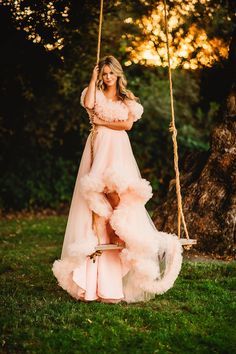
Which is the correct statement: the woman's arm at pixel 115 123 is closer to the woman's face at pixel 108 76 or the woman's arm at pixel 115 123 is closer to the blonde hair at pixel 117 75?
the blonde hair at pixel 117 75

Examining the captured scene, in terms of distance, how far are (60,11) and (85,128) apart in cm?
632

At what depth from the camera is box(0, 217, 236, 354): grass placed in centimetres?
428

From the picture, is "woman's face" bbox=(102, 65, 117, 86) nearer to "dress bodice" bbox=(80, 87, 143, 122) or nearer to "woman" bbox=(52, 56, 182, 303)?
"woman" bbox=(52, 56, 182, 303)

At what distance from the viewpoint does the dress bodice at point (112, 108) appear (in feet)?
17.7

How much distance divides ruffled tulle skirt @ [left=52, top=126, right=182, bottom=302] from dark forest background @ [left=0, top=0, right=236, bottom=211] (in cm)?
332

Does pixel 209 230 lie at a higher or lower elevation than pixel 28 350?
higher

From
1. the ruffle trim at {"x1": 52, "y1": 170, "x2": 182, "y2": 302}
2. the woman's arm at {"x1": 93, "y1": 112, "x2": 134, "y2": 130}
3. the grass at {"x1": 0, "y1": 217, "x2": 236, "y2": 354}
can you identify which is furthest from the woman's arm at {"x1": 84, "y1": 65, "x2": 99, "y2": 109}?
the grass at {"x1": 0, "y1": 217, "x2": 236, "y2": 354}

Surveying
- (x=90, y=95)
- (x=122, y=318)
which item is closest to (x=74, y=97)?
(x=90, y=95)

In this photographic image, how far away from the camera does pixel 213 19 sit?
9148 millimetres

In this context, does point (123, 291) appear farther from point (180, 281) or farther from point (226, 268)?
point (226, 268)

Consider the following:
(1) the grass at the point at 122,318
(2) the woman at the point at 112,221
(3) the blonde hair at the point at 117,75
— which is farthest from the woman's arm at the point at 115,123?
(1) the grass at the point at 122,318

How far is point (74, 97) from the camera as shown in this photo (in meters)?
13.6

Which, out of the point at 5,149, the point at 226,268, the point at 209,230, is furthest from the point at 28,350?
the point at 5,149

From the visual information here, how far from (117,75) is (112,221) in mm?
1430
